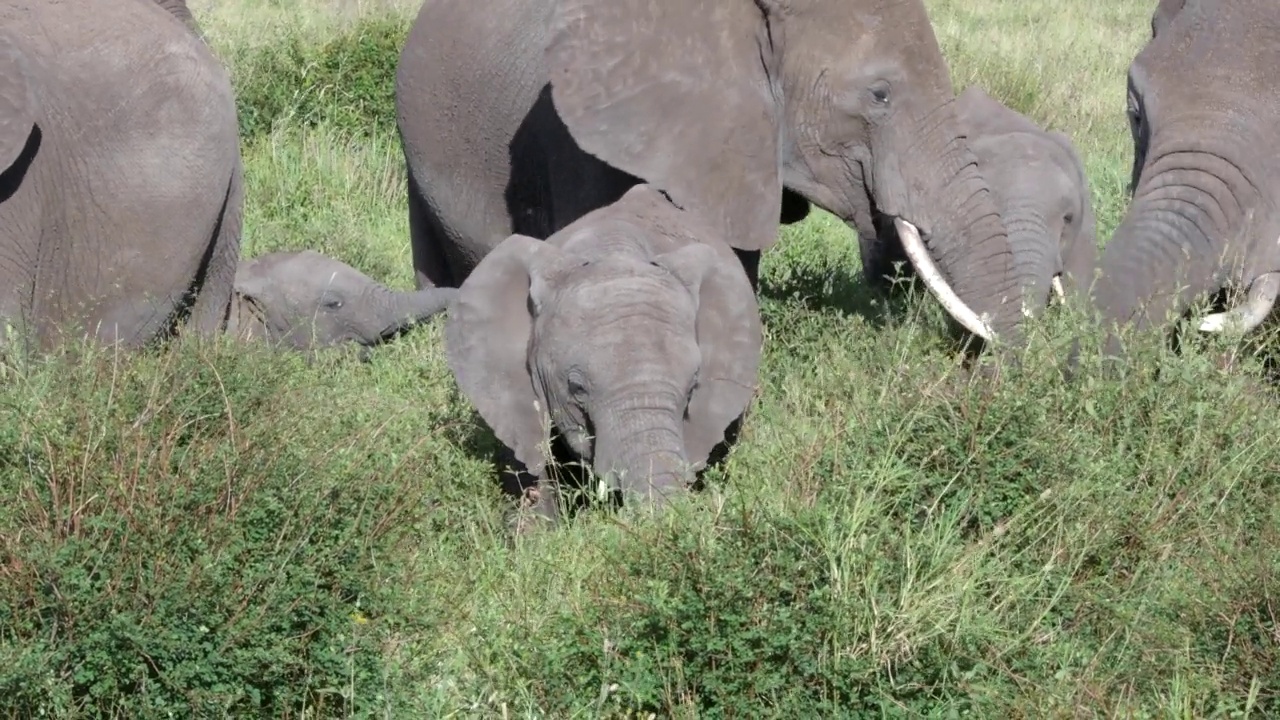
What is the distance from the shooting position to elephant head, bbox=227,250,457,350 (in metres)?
8.96

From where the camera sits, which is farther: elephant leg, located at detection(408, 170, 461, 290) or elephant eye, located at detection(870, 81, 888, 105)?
elephant leg, located at detection(408, 170, 461, 290)

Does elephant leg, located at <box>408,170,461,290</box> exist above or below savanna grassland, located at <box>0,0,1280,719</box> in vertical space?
below

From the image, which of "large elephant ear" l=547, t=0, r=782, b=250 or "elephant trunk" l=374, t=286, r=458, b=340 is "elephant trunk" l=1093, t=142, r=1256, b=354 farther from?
"elephant trunk" l=374, t=286, r=458, b=340

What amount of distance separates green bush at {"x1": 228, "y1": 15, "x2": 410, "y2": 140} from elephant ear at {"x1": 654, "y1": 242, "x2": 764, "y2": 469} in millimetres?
5080

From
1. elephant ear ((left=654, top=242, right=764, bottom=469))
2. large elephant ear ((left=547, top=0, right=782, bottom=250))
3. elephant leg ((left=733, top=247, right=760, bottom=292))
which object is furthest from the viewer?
elephant leg ((left=733, top=247, right=760, bottom=292))

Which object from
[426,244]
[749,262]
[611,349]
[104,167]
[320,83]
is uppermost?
[104,167]

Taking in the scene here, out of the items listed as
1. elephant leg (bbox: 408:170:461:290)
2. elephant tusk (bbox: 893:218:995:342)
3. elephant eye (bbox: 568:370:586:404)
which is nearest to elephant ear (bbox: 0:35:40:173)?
elephant eye (bbox: 568:370:586:404)

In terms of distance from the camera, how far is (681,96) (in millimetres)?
6949

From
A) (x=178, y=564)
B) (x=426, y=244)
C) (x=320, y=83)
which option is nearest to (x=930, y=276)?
(x=426, y=244)

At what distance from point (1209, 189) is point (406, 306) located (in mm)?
4079

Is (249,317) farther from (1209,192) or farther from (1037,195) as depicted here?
(1209,192)

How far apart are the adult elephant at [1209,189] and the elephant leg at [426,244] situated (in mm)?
3087

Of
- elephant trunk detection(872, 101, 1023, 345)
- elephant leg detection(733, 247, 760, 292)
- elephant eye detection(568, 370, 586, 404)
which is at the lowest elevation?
elephant leg detection(733, 247, 760, 292)

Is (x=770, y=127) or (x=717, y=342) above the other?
(x=770, y=127)
